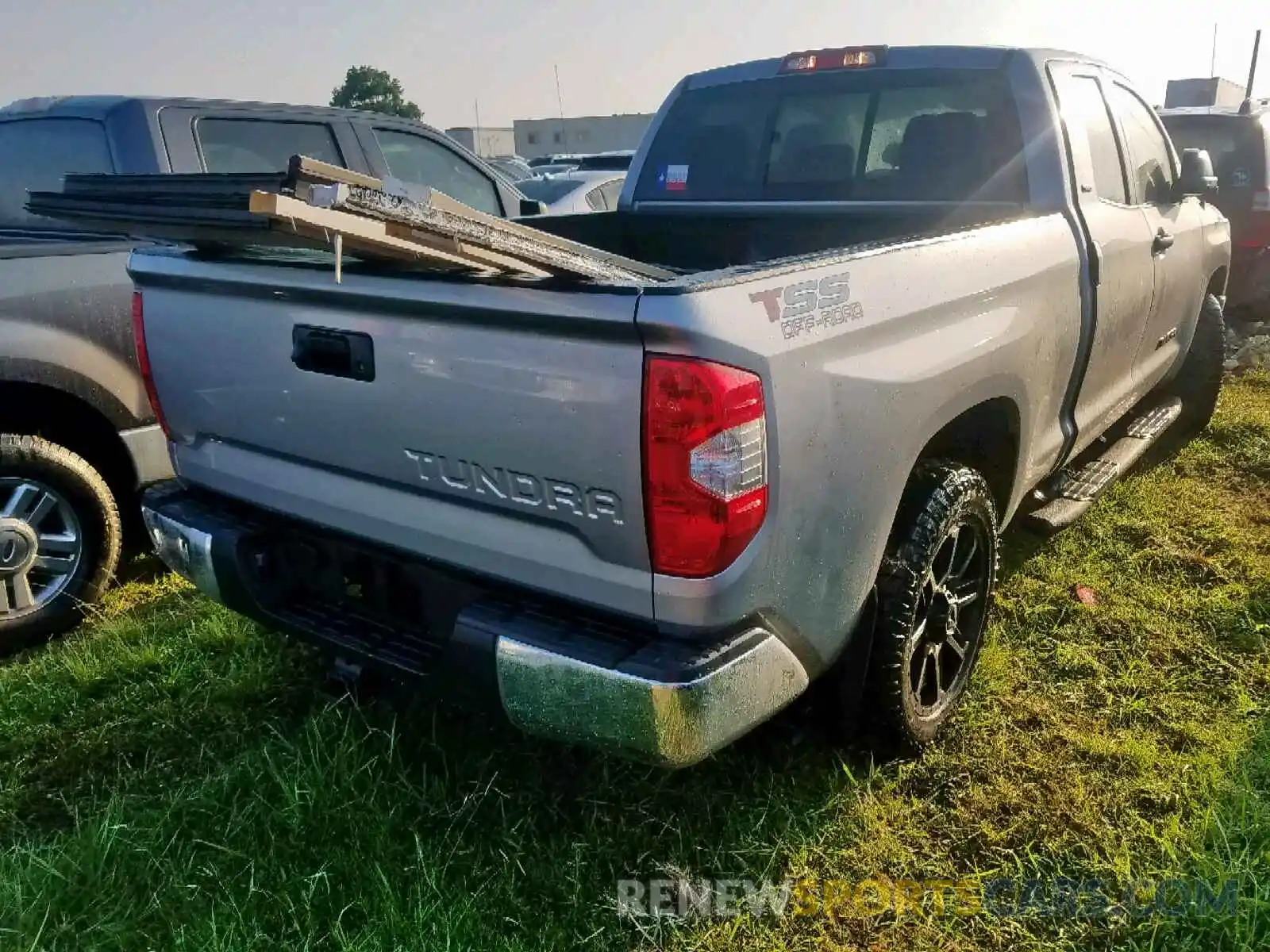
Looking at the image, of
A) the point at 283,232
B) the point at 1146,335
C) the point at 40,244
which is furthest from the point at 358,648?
the point at 1146,335

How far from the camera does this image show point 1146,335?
404 cm

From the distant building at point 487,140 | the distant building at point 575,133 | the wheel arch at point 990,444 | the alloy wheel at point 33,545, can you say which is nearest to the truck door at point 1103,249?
the wheel arch at point 990,444

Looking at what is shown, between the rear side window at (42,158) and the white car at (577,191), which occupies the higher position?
the rear side window at (42,158)

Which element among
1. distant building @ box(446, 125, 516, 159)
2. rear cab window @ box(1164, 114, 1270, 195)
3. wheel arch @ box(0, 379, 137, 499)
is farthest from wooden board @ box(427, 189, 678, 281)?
distant building @ box(446, 125, 516, 159)

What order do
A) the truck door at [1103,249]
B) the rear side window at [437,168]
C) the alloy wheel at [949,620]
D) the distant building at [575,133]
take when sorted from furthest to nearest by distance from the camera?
1. the distant building at [575,133]
2. the rear side window at [437,168]
3. the truck door at [1103,249]
4. the alloy wheel at [949,620]

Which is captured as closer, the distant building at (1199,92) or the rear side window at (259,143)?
the rear side window at (259,143)

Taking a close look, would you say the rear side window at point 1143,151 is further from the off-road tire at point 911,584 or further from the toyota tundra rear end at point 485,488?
the toyota tundra rear end at point 485,488

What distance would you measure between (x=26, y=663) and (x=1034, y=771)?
324 centimetres

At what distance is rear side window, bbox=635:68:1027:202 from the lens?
339 cm

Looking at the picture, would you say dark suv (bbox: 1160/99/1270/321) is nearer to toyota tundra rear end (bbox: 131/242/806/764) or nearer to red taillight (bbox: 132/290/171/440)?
toyota tundra rear end (bbox: 131/242/806/764)

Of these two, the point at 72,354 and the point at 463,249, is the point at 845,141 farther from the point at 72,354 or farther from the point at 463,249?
the point at 72,354

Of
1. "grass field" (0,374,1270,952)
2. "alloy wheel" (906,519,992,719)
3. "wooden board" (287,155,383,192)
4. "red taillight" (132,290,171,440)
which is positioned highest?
"wooden board" (287,155,383,192)

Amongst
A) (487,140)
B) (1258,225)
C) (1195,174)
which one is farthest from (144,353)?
(487,140)

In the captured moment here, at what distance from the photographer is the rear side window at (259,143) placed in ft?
13.5
